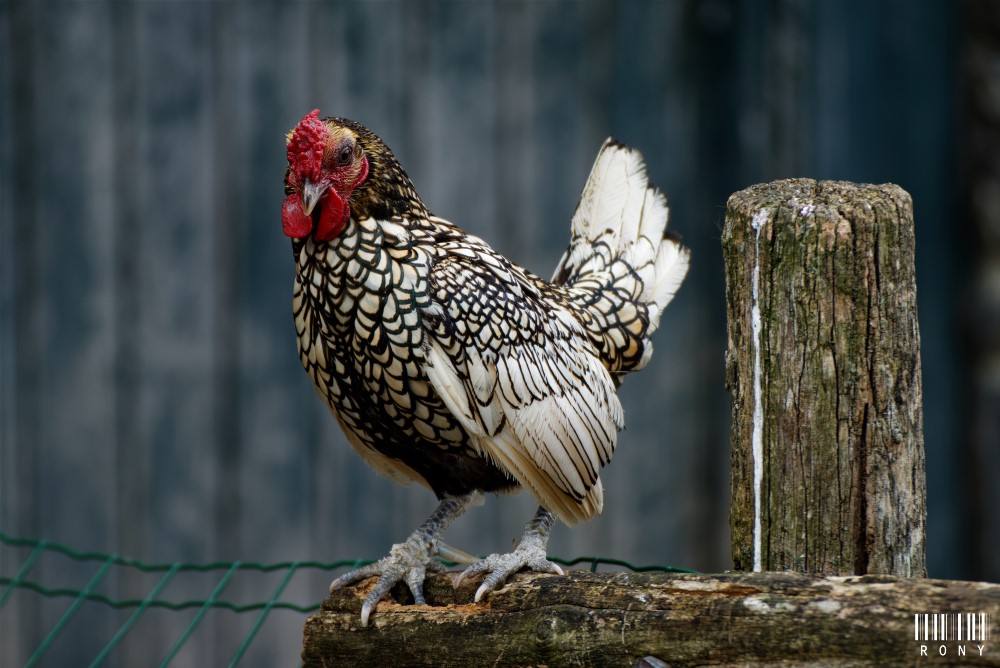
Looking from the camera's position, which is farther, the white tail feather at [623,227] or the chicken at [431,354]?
the white tail feather at [623,227]

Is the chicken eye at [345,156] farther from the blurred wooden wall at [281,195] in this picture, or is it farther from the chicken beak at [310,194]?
the blurred wooden wall at [281,195]

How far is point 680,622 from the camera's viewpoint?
5.23 feet

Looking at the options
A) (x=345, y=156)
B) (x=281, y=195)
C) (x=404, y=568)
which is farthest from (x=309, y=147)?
(x=281, y=195)

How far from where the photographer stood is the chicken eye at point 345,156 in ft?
6.54

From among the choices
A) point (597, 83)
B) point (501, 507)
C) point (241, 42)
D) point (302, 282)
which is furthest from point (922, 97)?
point (302, 282)

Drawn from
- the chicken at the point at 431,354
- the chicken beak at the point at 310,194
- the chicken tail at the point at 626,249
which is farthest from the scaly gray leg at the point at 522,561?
the chicken beak at the point at 310,194

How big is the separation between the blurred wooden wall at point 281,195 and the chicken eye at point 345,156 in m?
1.17

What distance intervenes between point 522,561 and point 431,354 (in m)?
0.39

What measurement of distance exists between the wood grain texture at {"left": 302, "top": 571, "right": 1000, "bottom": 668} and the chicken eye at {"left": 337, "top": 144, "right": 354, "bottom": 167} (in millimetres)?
736

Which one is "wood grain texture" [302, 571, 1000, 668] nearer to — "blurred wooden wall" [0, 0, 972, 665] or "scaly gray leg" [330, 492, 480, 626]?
"scaly gray leg" [330, 492, 480, 626]

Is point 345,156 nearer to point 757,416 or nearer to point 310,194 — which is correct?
point 310,194

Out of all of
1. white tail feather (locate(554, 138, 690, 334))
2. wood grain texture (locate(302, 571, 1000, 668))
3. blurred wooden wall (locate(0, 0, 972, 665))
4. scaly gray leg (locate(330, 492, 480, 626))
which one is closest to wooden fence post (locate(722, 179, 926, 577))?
wood grain texture (locate(302, 571, 1000, 668))

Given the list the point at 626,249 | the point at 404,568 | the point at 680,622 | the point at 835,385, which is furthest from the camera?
the point at 626,249

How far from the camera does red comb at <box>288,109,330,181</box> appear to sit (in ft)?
6.45
